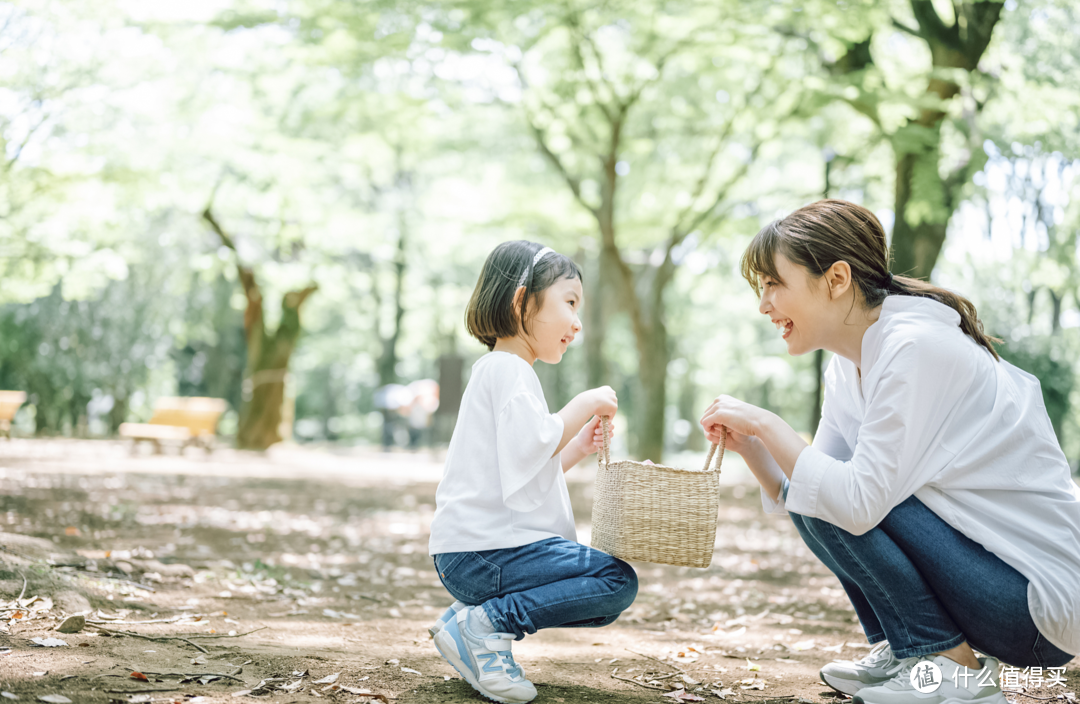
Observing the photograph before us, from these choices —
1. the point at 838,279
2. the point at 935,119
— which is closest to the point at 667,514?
the point at 838,279

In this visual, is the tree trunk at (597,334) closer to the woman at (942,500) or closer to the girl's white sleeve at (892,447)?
the woman at (942,500)

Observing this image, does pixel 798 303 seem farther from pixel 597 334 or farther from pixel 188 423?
pixel 597 334

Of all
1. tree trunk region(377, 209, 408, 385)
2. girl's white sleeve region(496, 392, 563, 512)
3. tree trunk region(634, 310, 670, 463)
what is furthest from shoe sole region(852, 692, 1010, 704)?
tree trunk region(377, 209, 408, 385)

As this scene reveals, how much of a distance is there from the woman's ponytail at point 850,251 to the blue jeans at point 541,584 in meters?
0.95

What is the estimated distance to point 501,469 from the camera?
2.27m

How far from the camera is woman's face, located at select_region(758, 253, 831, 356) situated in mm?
2301

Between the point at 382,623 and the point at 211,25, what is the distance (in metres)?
7.73

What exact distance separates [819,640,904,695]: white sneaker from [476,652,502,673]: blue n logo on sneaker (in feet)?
3.21

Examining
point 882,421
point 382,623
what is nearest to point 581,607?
point 882,421

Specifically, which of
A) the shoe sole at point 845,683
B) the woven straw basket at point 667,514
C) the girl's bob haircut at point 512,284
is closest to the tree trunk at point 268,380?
the girl's bob haircut at point 512,284

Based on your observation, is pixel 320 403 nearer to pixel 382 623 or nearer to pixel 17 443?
pixel 17 443

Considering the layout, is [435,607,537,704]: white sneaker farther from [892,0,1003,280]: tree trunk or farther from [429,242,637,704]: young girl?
[892,0,1003,280]: tree trunk

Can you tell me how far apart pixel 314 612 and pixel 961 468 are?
2.64m

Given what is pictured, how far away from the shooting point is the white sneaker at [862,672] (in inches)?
93.0
